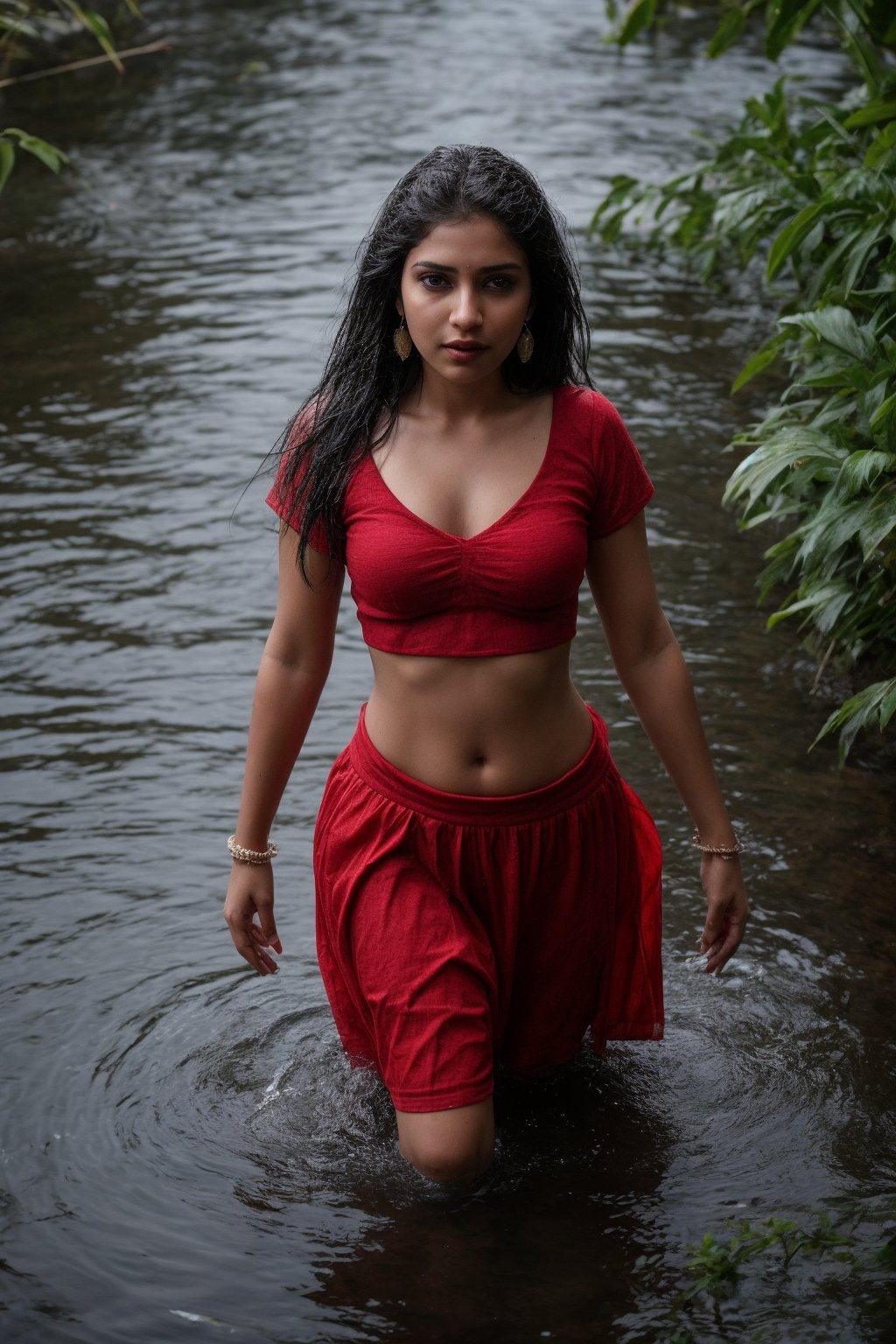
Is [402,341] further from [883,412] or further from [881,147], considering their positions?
[881,147]

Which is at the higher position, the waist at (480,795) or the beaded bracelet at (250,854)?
the waist at (480,795)

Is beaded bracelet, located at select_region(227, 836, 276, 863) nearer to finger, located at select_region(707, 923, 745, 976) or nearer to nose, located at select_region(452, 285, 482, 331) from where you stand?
finger, located at select_region(707, 923, 745, 976)

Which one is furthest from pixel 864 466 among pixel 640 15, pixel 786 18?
pixel 640 15

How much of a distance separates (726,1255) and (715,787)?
84 cm

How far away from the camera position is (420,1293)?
2691 mm

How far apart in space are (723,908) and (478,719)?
632 mm

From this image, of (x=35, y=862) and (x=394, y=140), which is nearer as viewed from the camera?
(x=35, y=862)

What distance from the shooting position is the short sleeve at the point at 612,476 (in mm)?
2793

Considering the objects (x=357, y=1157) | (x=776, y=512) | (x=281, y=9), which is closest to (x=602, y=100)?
(x=281, y=9)

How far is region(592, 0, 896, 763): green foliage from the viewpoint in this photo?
3.67 metres

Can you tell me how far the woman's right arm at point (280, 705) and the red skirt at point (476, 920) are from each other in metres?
0.11

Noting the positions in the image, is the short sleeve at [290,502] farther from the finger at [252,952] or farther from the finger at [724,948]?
the finger at [724,948]

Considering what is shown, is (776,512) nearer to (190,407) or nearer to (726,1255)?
(726,1255)

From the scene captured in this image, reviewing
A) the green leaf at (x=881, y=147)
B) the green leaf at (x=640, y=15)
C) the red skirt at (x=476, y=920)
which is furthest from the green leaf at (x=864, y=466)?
the green leaf at (x=640, y=15)
